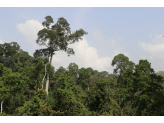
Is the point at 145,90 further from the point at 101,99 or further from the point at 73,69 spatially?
the point at 73,69

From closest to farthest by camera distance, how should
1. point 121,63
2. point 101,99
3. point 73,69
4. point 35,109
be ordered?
1. point 35,109
2. point 101,99
3. point 121,63
4. point 73,69

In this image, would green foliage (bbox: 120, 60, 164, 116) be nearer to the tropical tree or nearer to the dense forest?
the dense forest

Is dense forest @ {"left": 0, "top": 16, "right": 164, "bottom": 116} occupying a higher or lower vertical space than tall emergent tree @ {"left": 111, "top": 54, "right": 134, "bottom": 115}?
lower

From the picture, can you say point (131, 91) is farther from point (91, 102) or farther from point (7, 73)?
point (7, 73)

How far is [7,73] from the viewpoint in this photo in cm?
1422

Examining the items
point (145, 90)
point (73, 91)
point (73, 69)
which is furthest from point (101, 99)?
point (73, 69)

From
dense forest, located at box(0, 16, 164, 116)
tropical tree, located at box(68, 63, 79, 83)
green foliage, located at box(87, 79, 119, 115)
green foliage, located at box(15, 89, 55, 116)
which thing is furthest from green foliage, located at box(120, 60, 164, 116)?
tropical tree, located at box(68, 63, 79, 83)

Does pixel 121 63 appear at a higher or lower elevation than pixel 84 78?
higher

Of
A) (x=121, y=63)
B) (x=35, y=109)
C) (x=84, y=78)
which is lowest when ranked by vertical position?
(x=35, y=109)

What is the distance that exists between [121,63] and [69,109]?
1498cm

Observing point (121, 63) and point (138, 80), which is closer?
point (138, 80)

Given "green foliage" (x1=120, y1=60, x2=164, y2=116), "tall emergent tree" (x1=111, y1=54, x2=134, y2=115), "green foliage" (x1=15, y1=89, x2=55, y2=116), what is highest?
"tall emergent tree" (x1=111, y1=54, x2=134, y2=115)
